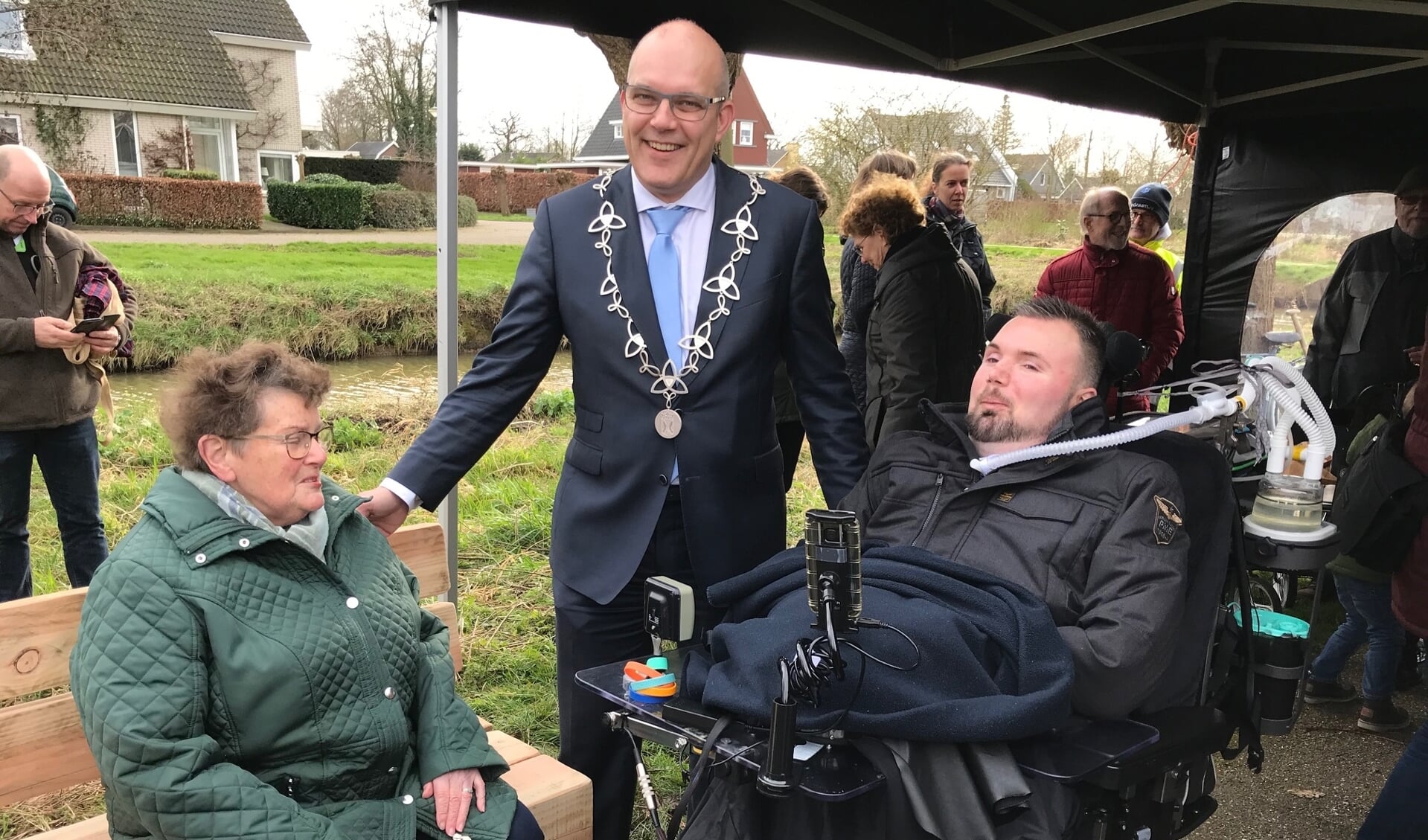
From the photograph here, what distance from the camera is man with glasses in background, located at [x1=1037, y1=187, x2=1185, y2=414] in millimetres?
5941

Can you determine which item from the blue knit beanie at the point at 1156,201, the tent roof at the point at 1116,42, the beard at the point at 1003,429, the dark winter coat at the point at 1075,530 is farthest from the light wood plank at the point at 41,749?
the blue knit beanie at the point at 1156,201

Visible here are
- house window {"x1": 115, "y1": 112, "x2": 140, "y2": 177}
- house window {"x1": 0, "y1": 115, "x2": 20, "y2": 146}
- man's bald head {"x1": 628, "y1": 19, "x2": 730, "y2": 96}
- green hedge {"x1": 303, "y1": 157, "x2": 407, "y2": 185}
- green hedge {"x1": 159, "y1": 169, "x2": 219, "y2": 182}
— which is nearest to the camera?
man's bald head {"x1": 628, "y1": 19, "x2": 730, "y2": 96}

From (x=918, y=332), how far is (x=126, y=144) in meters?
24.2

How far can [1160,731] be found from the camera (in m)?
2.04

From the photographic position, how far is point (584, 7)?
341cm

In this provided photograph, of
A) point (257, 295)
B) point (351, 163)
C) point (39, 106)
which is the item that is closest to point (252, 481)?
point (257, 295)

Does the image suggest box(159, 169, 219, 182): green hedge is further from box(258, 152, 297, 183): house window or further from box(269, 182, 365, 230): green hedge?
box(258, 152, 297, 183): house window

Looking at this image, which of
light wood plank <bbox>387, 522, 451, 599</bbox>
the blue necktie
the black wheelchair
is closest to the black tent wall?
the black wheelchair

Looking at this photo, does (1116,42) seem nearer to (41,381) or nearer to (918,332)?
(918,332)

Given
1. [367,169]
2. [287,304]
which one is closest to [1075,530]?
[287,304]

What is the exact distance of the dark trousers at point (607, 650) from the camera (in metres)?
2.37

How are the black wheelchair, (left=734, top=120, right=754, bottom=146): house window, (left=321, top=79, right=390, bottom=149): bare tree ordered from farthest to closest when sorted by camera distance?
(left=734, top=120, right=754, bottom=146): house window, (left=321, top=79, right=390, bottom=149): bare tree, the black wheelchair

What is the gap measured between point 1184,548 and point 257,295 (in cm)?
1312

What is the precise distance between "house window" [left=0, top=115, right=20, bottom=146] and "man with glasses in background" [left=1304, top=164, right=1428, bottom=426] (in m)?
17.7
